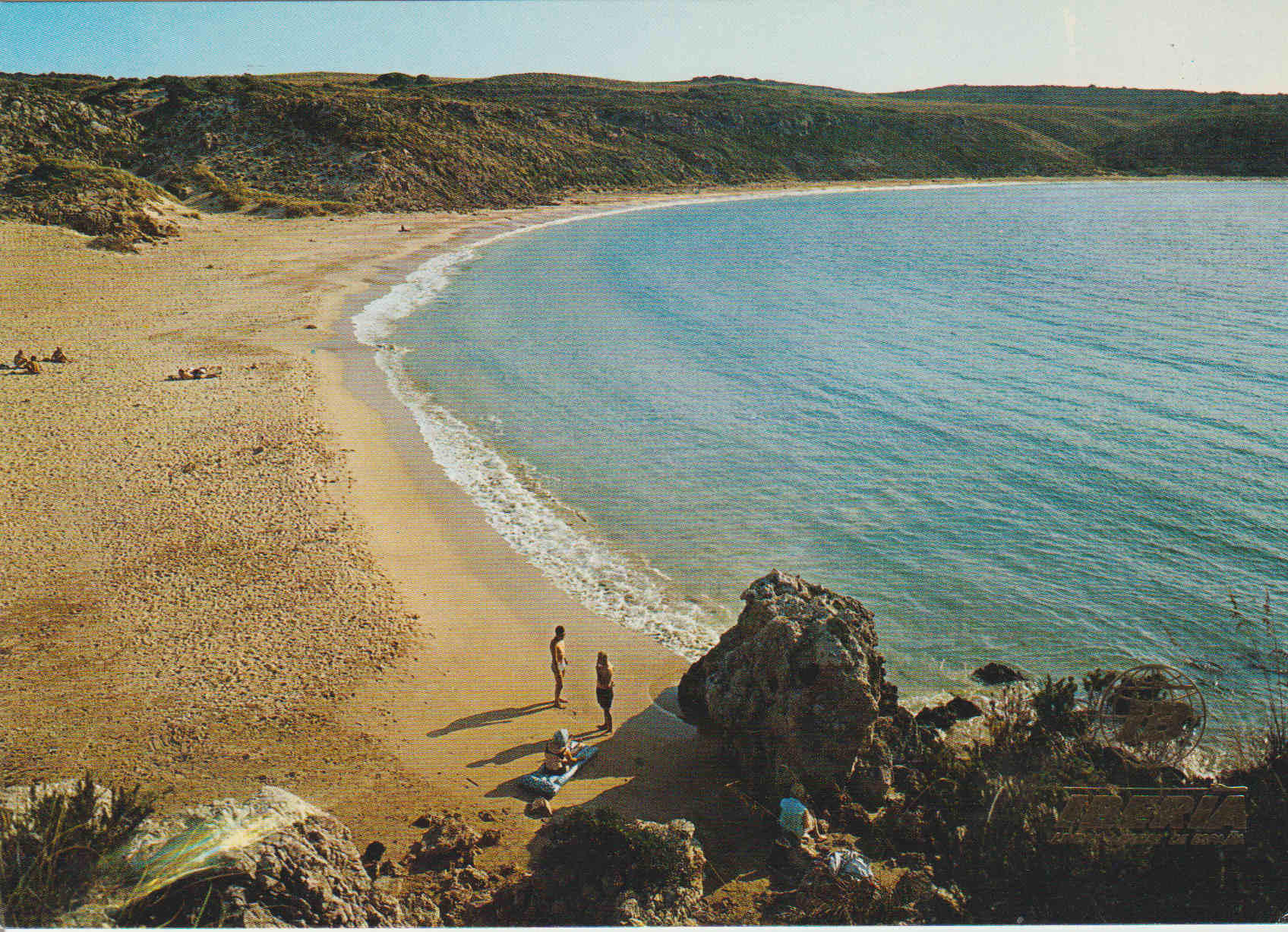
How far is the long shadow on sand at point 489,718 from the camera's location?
10.7 metres

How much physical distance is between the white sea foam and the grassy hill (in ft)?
111

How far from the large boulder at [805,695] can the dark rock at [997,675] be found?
2.76 m

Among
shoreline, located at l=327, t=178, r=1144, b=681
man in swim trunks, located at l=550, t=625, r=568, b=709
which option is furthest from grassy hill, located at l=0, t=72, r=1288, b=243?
man in swim trunks, located at l=550, t=625, r=568, b=709

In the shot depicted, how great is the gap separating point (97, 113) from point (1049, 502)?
84.6m

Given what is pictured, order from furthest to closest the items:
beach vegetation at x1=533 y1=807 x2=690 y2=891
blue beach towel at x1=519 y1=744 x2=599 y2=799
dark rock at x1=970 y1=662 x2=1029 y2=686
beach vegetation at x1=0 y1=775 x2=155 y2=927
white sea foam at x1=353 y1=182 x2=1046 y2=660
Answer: white sea foam at x1=353 y1=182 x2=1046 y2=660, dark rock at x1=970 y1=662 x2=1029 y2=686, blue beach towel at x1=519 y1=744 x2=599 y2=799, beach vegetation at x1=533 y1=807 x2=690 y2=891, beach vegetation at x1=0 y1=775 x2=155 y2=927

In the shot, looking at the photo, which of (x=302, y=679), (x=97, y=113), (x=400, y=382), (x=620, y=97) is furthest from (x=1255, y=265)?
(x=620, y=97)

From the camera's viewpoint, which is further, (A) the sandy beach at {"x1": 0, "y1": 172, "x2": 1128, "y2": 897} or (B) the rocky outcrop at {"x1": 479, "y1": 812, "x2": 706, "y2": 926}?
(A) the sandy beach at {"x1": 0, "y1": 172, "x2": 1128, "y2": 897}

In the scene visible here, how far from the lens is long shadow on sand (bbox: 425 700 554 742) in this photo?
423 inches

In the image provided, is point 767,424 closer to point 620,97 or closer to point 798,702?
point 798,702

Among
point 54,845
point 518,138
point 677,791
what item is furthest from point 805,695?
point 518,138

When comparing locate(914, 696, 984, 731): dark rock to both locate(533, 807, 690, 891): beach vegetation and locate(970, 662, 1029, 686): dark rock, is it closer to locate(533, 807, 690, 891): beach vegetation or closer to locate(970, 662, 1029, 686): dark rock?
locate(970, 662, 1029, 686): dark rock

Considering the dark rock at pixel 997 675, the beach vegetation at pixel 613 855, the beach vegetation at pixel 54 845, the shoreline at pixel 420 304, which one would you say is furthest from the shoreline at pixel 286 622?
the dark rock at pixel 997 675

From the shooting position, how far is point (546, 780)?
962 centimetres

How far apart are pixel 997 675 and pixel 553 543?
8738 millimetres
